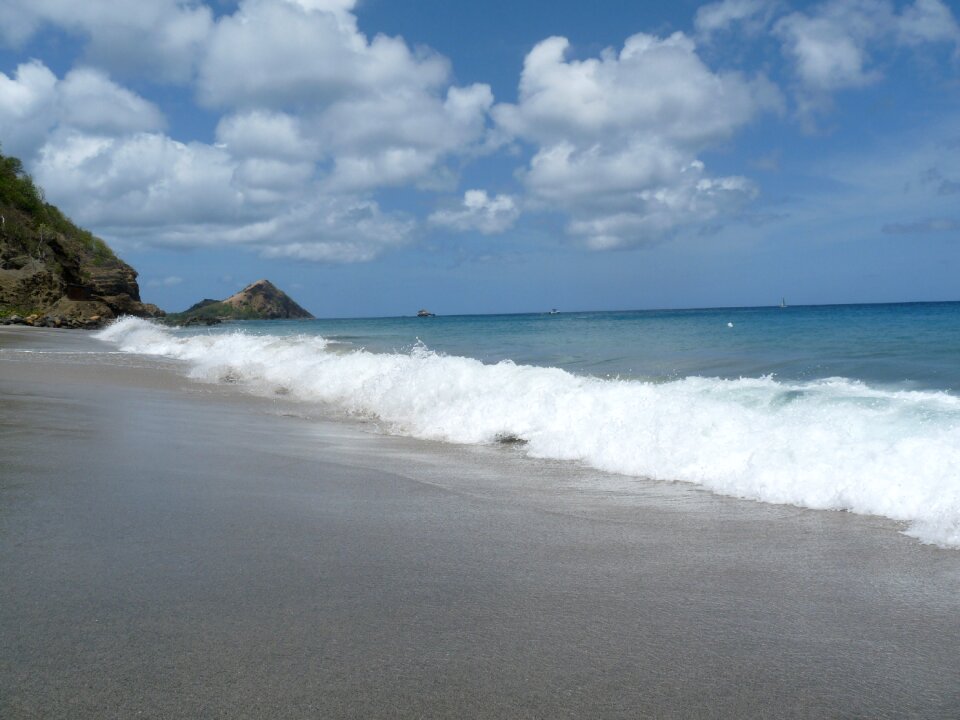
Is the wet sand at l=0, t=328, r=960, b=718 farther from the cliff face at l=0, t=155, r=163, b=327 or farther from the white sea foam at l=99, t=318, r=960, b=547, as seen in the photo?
the cliff face at l=0, t=155, r=163, b=327

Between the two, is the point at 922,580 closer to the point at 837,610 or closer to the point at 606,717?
the point at 837,610

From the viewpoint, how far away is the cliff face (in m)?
47.5

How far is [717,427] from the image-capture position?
7301 millimetres

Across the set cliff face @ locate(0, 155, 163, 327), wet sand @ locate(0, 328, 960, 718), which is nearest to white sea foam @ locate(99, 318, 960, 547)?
wet sand @ locate(0, 328, 960, 718)

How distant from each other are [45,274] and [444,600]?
2169 inches

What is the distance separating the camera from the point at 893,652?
122 inches

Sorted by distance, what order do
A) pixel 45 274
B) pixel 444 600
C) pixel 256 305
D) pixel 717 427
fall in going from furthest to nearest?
pixel 256 305
pixel 45 274
pixel 717 427
pixel 444 600

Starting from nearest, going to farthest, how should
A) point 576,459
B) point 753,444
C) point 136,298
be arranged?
point 753,444 → point 576,459 → point 136,298

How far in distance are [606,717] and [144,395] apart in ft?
36.9

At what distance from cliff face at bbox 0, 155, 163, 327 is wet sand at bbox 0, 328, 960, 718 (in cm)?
4620

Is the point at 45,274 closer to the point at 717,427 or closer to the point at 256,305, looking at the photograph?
the point at 717,427

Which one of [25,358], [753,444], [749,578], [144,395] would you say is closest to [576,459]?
[753,444]

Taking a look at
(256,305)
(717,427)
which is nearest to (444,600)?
(717,427)

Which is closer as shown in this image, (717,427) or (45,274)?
(717,427)
